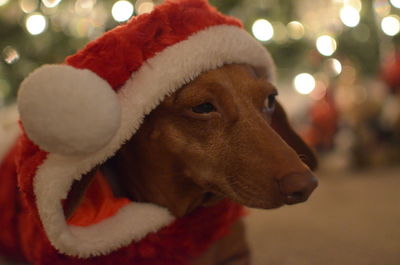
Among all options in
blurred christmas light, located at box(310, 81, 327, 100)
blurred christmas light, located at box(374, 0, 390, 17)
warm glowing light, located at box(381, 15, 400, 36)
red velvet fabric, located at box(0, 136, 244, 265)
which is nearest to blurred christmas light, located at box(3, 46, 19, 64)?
red velvet fabric, located at box(0, 136, 244, 265)

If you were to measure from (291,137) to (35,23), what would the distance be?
4.28 ft

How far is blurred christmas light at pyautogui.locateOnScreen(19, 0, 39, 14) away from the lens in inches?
72.2

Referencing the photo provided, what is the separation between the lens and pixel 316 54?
8.98 ft

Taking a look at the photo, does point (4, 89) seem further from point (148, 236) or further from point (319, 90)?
point (319, 90)

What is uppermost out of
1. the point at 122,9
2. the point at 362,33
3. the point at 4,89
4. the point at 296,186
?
the point at 122,9

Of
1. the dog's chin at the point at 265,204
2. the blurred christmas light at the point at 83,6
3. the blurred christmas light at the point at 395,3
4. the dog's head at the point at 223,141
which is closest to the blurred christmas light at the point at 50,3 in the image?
the blurred christmas light at the point at 83,6

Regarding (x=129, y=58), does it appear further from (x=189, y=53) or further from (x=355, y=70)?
(x=355, y=70)

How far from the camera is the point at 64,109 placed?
0.74 metres

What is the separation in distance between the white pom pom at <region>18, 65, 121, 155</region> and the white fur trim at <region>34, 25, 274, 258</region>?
0.25ft

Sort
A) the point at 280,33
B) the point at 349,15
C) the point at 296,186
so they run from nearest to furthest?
the point at 296,186, the point at 280,33, the point at 349,15

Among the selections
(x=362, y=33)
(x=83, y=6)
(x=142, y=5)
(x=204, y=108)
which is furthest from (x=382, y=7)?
(x=204, y=108)

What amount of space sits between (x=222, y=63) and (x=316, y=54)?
198 centimetres

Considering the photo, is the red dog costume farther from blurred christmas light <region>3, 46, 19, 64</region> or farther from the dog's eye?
blurred christmas light <region>3, 46, 19, 64</region>

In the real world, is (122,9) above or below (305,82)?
above
